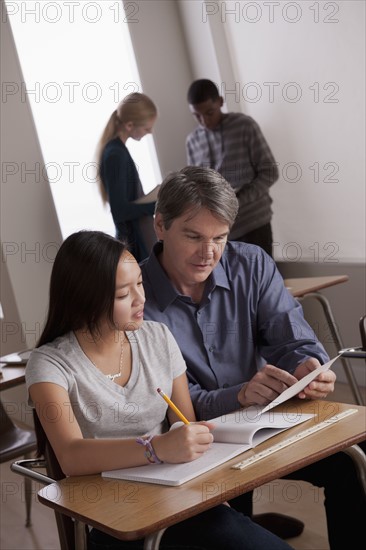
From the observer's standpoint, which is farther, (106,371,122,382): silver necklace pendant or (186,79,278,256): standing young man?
(186,79,278,256): standing young man

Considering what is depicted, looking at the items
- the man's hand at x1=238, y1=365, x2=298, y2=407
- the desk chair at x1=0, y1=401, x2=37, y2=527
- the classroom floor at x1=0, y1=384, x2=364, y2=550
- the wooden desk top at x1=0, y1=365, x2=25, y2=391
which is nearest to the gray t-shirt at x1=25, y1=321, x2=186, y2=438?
the man's hand at x1=238, y1=365, x2=298, y2=407

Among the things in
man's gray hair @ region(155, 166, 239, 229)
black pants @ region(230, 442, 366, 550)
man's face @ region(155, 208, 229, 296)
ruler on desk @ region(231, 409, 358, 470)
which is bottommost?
black pants @ region(230, 442, 366, 550)

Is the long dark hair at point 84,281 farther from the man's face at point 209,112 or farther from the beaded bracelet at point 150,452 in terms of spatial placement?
the man's face at point 209,112

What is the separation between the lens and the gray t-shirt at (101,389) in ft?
5.94

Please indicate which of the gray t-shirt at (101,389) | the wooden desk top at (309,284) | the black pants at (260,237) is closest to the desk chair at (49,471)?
the gray t-shirt at (101,389)

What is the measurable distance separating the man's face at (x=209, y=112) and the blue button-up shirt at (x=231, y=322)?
2442mm

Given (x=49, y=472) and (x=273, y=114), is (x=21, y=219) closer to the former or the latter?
(x=273, y=114)

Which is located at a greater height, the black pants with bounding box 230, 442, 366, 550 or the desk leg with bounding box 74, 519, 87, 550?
the desk leg with bounding box 74, 519, 87, 550

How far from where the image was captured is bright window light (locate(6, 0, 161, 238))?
15.3 feet

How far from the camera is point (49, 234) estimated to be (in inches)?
186

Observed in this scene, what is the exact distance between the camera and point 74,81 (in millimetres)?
4828

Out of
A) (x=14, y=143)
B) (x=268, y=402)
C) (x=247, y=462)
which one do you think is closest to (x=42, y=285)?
(x=14, y=143)

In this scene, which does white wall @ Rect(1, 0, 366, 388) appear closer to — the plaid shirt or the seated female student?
the plaid shirt

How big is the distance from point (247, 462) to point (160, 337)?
0.54m
